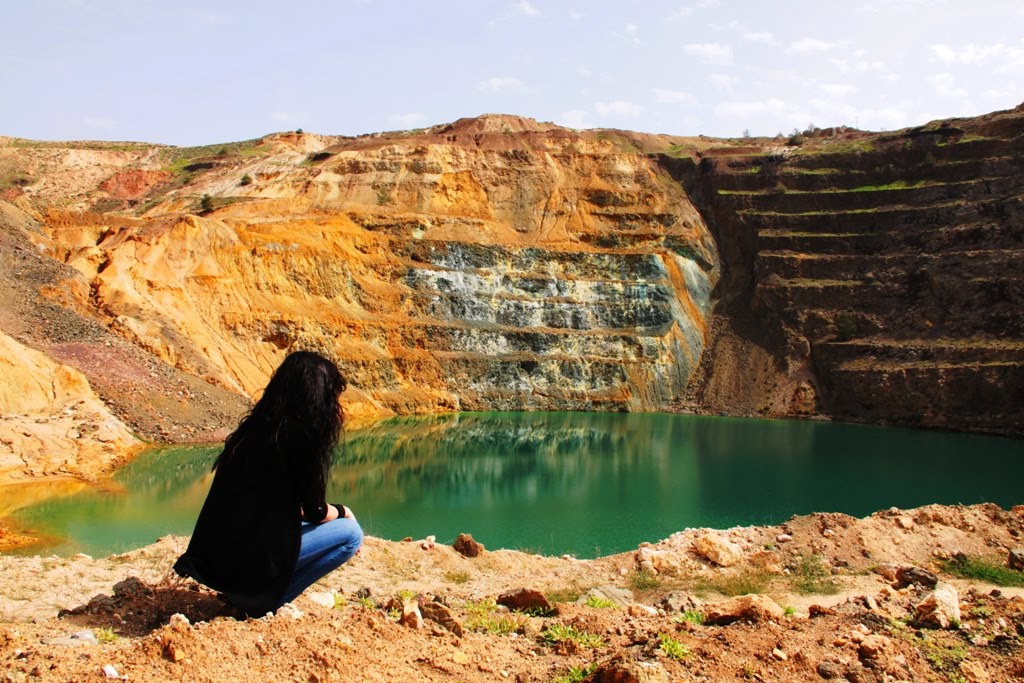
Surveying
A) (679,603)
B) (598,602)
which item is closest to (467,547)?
(598,602)

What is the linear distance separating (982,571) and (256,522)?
38.1 feet

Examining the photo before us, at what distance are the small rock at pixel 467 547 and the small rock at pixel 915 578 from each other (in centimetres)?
623

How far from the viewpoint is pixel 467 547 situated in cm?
1280

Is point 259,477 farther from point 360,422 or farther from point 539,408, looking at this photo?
point 539,408

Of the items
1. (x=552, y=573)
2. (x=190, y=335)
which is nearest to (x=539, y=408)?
(x=190, y=335)

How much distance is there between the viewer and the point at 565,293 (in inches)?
2090

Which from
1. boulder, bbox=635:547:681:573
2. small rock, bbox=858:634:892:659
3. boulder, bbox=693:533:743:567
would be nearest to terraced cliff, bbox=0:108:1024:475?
boulder, bbox=635:547:681:573

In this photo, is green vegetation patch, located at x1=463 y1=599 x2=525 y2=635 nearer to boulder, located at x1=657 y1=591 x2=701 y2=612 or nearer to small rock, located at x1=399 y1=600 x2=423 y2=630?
small rock, located at x1=399 y1=600 x2=423 y2=630

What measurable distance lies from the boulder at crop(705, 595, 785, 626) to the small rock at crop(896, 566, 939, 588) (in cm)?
489

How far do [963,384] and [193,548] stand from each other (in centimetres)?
4503

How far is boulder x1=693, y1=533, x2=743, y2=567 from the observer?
1273 cm

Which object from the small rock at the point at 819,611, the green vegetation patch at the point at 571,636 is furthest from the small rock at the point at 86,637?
the small rock at the point at 819,611

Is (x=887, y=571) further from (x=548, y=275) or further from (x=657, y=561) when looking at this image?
(x=548, y=275)

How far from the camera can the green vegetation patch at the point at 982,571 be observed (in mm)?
11852
